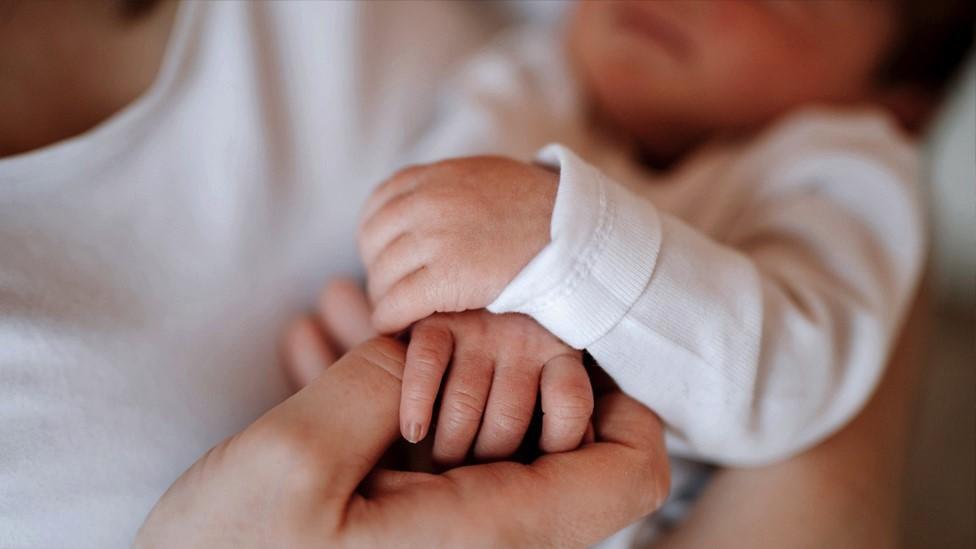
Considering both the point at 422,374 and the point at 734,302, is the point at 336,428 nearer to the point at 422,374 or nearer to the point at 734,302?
the point at 422,374

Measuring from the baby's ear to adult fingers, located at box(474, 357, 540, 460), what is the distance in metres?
0.85

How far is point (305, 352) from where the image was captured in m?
0.53

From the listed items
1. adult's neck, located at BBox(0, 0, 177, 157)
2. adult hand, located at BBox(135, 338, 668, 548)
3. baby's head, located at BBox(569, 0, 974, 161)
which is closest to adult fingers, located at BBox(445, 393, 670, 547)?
adult hand, located at BBox(135, 338, 668, 548)

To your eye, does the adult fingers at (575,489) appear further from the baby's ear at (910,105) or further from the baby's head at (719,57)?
the baby's ear at (910,105)

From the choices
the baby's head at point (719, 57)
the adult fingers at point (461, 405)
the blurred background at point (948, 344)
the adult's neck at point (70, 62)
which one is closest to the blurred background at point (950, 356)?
the blurred background at point (948, 344)

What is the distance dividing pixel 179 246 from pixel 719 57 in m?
0.65

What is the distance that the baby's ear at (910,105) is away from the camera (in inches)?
→ 39.0

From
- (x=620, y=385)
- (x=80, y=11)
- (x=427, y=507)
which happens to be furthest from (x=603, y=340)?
(x=80, y=11)

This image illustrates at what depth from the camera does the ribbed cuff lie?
1.36ft

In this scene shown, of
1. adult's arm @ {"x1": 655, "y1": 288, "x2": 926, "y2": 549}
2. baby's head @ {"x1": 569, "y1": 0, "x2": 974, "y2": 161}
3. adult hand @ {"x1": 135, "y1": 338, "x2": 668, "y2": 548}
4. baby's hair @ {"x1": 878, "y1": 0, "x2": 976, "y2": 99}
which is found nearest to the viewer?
adult hand @ {"x1": 135, "y1": 338, "x2": 668, "y2": 548}

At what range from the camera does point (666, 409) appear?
0.48m

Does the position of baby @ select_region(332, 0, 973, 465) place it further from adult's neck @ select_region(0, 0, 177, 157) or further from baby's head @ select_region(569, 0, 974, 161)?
adult's neck @ select_region(0, 0, 177, 157)

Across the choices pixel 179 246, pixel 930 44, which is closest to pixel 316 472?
pixel 179 246

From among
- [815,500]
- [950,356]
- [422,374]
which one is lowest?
[950,356]
